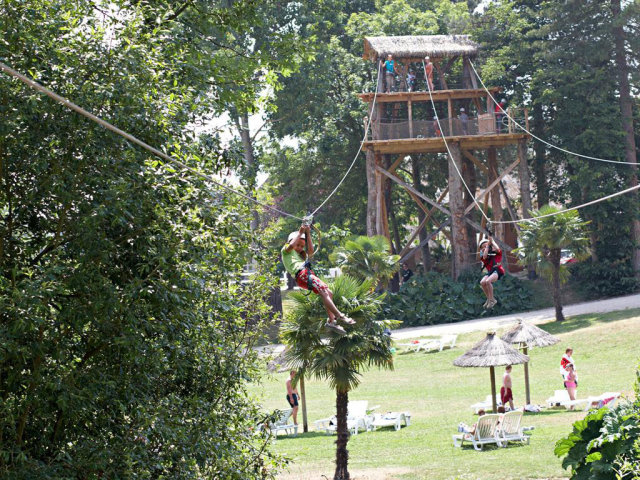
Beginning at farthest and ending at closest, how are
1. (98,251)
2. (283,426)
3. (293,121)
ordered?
(293,121) → (283,426) → (98,251)

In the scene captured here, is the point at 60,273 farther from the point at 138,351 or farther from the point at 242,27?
the point at 242,27

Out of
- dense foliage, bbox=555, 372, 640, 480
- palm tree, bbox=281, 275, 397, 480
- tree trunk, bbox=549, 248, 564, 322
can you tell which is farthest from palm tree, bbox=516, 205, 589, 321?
dense foliage, bbox=555, 372, 640, 480

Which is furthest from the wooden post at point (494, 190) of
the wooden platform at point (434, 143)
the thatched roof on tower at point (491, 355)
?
the thatched roof on tower at point (491, 355)

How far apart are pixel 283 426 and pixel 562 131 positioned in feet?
69.5

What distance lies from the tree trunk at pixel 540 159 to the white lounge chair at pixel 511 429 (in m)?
22.9

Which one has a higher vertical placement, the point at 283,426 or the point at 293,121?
the point at 293,121

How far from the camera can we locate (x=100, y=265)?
8023 mm

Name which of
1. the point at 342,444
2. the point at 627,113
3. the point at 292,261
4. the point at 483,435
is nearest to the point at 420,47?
the point at 627,113

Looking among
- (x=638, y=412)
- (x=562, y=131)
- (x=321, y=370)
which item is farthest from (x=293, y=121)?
(x=638, y=412)

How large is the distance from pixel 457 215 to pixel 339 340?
20106 mm

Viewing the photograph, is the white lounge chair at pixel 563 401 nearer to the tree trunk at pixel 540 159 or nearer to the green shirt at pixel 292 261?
the green shirt at pixel 292 261

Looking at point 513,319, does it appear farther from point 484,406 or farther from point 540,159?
point 484,406

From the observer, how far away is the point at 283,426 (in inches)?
842

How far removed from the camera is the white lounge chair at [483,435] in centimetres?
1777
